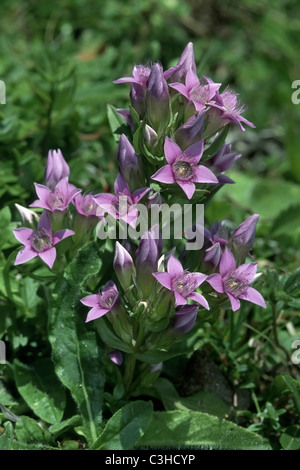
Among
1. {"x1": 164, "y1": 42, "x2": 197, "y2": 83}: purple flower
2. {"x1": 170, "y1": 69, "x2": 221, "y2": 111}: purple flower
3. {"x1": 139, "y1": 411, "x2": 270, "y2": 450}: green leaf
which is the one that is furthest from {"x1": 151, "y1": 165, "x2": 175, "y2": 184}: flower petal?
{"x1": 139, "y1": 411, "x2": 270, "y2": 450}: green leaf

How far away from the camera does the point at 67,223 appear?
7.04ft

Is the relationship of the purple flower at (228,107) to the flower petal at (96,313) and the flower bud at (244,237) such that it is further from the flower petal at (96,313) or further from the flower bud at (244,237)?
the flower petal at (96,313)

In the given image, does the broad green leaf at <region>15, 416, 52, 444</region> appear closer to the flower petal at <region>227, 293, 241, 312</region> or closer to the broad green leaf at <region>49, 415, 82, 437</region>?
the broad green leaf at <region>49, 415, 82, 437</region>

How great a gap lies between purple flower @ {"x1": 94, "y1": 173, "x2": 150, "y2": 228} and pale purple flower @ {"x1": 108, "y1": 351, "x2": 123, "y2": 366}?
49 centimetres

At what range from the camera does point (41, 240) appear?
80.5 inches

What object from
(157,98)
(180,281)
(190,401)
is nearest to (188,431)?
(190,401)

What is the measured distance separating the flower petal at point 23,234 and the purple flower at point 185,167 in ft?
1.55

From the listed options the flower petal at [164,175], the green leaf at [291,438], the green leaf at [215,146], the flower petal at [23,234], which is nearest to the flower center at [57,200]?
the flower petal at [23,234]

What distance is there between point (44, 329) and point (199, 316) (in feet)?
2.10

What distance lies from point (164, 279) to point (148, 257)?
0.10 meters

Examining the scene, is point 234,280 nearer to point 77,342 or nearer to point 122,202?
point 122,202

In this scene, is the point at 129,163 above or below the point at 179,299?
above

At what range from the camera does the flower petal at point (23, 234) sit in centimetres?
204

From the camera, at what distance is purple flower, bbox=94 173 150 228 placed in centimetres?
194
